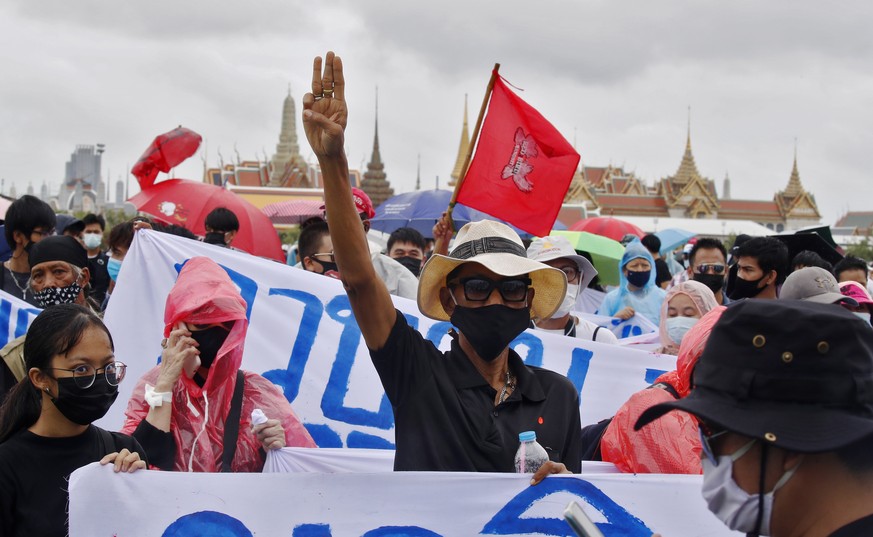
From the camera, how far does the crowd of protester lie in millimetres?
1342

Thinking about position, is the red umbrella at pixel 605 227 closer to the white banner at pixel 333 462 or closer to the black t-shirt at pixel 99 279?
the black t-shirt at pixel 99 279

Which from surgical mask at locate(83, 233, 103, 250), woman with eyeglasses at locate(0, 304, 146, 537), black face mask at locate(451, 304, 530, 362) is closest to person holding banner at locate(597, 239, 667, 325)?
black face mask at locate(451, 304, 530, 362)

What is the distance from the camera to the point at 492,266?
8.21ft

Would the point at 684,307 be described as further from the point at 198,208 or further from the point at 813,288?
the point at 198,208

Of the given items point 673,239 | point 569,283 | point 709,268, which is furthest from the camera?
point 673,239

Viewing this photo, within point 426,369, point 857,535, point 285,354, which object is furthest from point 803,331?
point 285,354

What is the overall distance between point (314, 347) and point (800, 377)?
10.6 feet

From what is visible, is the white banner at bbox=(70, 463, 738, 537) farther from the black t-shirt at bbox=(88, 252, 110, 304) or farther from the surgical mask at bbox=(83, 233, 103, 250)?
the surgical mask at bbox=(83, 233, 103, 250)

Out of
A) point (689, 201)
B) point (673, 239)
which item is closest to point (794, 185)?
point (689, 201)

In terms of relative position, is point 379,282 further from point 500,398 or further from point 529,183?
point 529,183

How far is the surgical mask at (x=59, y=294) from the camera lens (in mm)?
4012

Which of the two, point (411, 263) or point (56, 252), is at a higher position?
point (56, 252)

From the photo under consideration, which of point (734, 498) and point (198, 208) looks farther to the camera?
point (198, 208)

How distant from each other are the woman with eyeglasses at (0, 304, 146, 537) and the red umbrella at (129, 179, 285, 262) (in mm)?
4793
